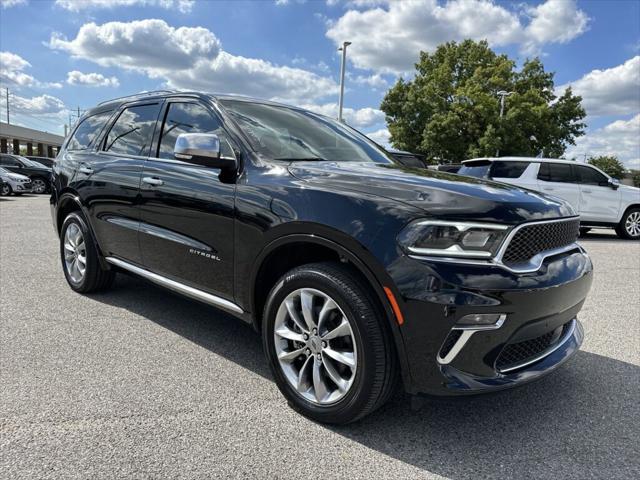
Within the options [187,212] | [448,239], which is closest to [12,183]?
[187,212]

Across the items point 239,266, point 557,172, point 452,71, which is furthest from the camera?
point 452,71

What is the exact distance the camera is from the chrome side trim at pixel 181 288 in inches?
119

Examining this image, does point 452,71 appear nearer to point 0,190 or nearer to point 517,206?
point 0,190

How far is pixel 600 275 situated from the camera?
21.4ft

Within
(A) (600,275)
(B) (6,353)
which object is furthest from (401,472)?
(A) (600,275)

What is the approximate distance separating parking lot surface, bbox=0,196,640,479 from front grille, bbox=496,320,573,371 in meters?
0.23

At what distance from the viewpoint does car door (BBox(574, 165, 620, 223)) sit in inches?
430

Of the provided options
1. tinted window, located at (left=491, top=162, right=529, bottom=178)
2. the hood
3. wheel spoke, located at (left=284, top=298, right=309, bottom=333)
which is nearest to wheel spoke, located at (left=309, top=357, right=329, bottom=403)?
wheel spoke, located at (left=284, top=298, right=309, bottom=333)

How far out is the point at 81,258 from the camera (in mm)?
4582

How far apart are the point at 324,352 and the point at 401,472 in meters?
0.65

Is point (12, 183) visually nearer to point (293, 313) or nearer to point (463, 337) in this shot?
point (293, 313)

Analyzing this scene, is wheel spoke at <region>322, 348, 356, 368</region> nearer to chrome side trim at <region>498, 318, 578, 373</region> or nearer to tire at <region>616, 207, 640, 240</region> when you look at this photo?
chrome side trim at <region>498, 318, 578, 373</region>

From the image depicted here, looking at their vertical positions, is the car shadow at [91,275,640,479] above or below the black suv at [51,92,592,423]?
below

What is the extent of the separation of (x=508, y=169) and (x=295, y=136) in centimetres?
865
